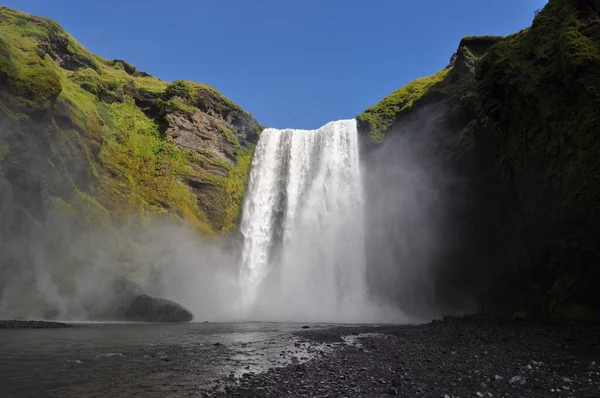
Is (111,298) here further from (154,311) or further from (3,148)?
(3,148)

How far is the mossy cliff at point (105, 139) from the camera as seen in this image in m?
26.1

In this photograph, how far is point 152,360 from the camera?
1026 centimetres

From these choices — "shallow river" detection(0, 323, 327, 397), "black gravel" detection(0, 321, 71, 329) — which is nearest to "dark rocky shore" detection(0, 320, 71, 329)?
"black gravel" detection(0, 321, 71, 329)

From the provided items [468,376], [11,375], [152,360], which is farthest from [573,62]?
[11,375]

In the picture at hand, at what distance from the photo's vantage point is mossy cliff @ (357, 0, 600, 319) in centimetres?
1533

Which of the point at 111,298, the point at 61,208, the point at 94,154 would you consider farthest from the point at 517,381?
the point at 94,154

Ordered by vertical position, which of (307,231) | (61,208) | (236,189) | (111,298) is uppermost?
(236,189)

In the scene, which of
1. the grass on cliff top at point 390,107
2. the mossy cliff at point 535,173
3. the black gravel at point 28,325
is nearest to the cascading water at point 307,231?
the grass on cliff top at point 390,107

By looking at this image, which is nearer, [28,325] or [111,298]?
[28,325]

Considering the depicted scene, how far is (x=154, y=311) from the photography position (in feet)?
82.5

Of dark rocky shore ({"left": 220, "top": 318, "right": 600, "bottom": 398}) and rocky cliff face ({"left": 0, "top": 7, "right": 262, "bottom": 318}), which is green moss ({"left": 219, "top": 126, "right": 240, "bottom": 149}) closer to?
rocky cliff face ({"left": 0, "top": 7, "right": 262, "bottom": 318})

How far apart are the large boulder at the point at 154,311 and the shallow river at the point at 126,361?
30.8 feet

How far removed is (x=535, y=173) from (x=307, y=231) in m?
23.3

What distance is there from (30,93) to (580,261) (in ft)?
114
